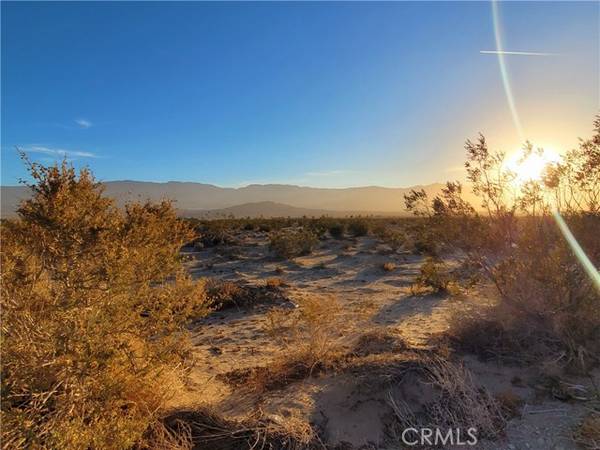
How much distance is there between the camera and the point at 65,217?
12.0 ft

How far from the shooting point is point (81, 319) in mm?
3570

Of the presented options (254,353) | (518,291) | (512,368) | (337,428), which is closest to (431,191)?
(518,291)

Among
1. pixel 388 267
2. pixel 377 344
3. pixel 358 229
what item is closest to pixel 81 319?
pixel 377 344

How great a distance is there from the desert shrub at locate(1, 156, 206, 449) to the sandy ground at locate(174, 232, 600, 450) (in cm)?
90

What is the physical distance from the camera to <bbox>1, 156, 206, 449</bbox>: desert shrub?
320cm

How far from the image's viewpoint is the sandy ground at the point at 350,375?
13.2 feet

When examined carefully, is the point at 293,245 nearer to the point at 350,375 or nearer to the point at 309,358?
the point at 309,358

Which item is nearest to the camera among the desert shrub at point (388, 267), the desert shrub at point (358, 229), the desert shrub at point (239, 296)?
the desert shrub at point (239, 296)

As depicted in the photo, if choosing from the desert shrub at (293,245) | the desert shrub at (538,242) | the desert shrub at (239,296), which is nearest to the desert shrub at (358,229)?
the desert shrub at (293,245)

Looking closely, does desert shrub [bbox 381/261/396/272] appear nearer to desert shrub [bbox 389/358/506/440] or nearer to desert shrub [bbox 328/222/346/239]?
desert shrub [bbox 328/222/346/239]

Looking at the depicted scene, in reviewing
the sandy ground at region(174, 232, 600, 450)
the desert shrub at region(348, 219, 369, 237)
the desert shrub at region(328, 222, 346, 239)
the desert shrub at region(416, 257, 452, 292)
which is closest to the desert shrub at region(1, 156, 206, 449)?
the sandy ground at region(174, 232, 600, 450)

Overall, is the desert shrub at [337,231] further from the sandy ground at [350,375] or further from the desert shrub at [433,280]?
the desert shrub at [433,280]
